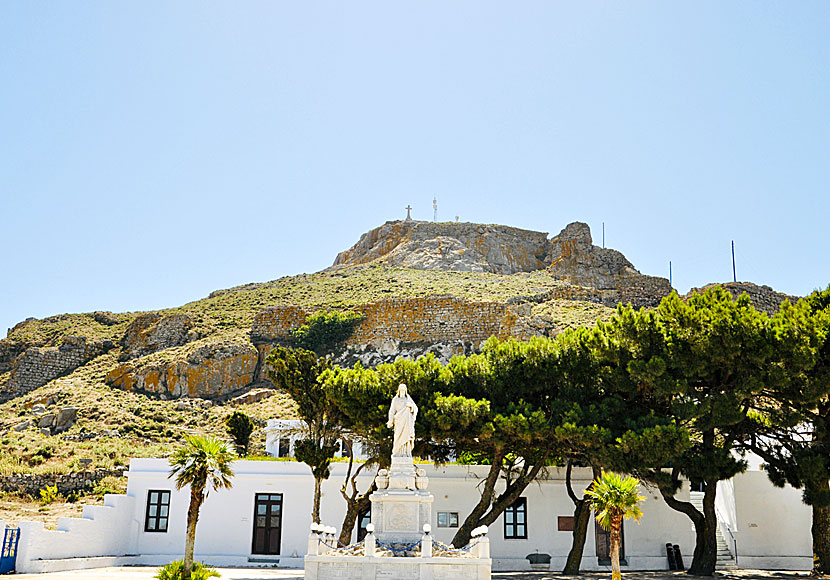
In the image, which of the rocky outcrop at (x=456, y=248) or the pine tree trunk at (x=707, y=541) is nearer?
the pine tree trunk at (x=707, y=541)

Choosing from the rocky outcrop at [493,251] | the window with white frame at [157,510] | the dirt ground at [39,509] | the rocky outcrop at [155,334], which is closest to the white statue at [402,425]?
the window with white frame at [157,510]

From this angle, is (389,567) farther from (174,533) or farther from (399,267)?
(399,267)

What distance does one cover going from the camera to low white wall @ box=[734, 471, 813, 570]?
23438 millimetres

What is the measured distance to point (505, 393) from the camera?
2141 cm

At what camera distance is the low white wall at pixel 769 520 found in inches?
923

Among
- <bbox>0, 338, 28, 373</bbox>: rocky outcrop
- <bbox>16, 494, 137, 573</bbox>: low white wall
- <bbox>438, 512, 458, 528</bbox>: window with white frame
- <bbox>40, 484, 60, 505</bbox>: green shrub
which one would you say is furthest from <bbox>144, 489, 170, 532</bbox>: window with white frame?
<bbox>0, 338, 28, 373</bbox>: rocky outcrop

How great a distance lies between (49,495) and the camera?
26.8 meters

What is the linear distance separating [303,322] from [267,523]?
34.3 meters

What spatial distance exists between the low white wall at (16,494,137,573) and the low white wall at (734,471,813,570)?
18.9 metres

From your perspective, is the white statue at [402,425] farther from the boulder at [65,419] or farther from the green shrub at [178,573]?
the boulder at [65,419]

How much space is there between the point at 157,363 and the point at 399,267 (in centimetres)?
3278

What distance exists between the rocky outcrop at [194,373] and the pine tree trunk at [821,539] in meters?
37.6

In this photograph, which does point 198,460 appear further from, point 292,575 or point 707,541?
point 707,541

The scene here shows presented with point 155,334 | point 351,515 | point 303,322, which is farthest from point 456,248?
point 351,515
